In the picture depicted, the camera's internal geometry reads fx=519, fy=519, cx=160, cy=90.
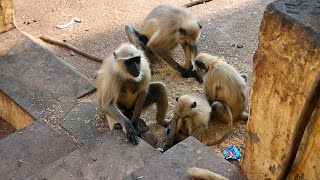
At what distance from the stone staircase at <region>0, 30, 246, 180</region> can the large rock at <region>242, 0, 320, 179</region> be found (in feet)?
1.42

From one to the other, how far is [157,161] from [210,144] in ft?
5.64

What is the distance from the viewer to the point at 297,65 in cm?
240

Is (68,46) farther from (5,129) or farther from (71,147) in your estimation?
(71,147)

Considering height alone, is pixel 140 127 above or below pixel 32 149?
above

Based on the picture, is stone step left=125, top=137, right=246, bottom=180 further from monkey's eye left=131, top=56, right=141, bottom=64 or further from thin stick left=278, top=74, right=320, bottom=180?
monkey's eye left=131, top=56, right=141, bottom=64

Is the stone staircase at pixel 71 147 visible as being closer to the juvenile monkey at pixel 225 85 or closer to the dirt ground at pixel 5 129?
the dirt ground at pixel 5 129

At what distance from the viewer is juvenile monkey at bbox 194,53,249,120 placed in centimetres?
511

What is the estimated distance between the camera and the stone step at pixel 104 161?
4023 millimetres

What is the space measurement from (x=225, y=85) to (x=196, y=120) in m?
0.46

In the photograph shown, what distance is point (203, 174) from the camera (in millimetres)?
2986

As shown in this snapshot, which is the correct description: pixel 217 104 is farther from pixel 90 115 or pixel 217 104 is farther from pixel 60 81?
pixel 60 81

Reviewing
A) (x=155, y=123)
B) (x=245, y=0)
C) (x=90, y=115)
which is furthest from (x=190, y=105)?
(x=245, y=0)

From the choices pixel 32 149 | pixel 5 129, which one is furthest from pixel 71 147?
pixel 5 129

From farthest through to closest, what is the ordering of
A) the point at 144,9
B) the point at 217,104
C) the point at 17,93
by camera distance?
the point at 144,9 < the point at 17,93 < the point at 217,104
